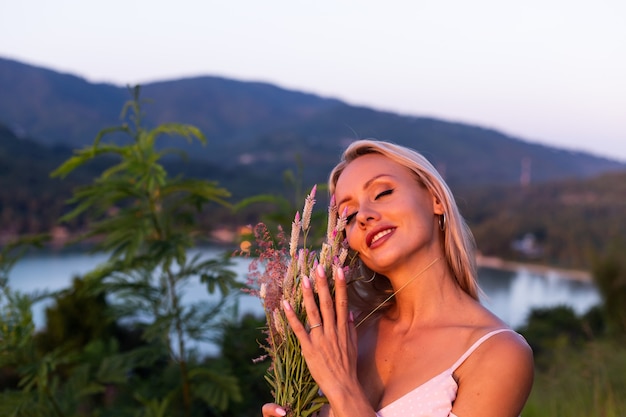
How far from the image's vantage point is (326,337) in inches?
64.8

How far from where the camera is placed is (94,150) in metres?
3.47

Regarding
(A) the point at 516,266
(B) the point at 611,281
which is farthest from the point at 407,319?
(A) the point at 516,266

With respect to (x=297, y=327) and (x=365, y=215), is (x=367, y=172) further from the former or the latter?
(x=297, y=327)

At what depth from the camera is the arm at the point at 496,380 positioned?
5.40 ft

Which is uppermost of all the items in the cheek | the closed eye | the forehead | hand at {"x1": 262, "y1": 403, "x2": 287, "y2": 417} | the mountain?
the forehead

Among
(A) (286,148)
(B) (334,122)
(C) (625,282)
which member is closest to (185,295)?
(C) (625,282)

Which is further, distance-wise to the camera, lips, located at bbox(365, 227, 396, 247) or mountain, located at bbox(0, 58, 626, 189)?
mountain, located at bbox(0, 58, 626, 189)

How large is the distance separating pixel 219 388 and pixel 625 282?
1251 centimetres

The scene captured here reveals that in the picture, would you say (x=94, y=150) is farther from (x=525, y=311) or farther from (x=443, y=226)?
(x=525, y=311)

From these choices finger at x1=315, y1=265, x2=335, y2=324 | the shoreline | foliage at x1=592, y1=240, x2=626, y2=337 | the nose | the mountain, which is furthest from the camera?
the mountain

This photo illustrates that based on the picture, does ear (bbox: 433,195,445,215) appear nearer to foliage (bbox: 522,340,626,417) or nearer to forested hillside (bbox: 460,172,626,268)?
foliage (bbox: 522,340,626,417)

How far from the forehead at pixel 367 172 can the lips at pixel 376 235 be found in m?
0.15

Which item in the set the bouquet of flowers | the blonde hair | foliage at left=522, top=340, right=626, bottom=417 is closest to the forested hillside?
foliage at left=522, top=340, right=626, bottom=417

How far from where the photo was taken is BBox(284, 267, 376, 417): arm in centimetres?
163
